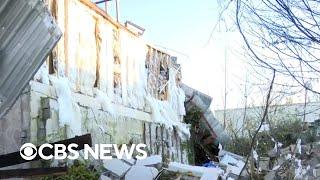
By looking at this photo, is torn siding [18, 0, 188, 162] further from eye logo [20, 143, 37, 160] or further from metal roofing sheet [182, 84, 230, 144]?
eye logo [20, 143, 37, 160]

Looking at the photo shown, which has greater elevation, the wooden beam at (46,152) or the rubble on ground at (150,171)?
the wooden beam at (46,152)

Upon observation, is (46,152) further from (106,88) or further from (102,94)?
(106,88)

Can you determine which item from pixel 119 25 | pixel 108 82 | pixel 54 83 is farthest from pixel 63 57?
pixel 119 25

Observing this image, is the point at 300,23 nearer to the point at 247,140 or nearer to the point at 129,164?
the point at 129,164

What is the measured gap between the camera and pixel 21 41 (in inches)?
105

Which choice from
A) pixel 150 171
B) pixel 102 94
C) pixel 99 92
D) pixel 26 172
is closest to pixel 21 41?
pixel 26 172

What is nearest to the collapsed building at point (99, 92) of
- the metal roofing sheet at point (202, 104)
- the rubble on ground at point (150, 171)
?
the metal roofing sheet at point (202, 104)

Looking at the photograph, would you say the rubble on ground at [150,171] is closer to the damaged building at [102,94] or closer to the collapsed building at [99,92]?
the damaged building at [102,94]

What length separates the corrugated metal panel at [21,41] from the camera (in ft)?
8.40

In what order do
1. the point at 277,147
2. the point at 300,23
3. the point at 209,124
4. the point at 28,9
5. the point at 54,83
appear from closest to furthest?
the point at 28,9 < the point at 300,23 < the point at 54,83 < the point at 277,147 < the point at 209,124

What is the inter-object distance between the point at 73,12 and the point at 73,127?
1.97 m

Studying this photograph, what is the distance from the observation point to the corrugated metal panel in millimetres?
2561

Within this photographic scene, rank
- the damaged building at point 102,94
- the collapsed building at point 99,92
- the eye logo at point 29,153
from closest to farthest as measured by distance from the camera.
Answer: the eye logo at point 29,153 → the damaged building at point 102,94 → the collapsed building at point 99,92

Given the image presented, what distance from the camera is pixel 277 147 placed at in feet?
39.6
